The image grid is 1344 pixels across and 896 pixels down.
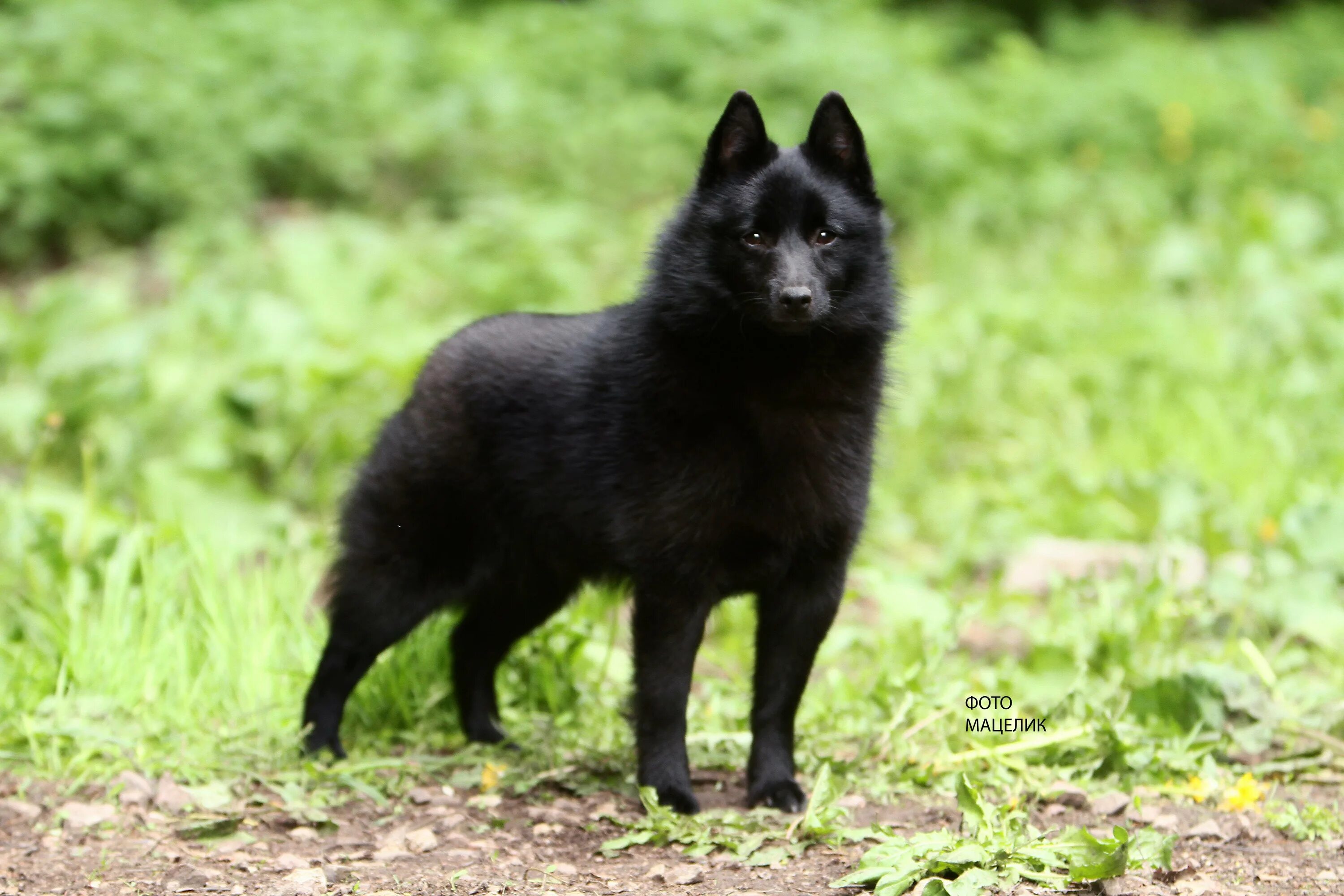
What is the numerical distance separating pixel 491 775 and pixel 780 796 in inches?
29.9

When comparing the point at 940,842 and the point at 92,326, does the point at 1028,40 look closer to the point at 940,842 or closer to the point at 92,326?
the point at 92,326

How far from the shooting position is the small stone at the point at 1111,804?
3.41 meters

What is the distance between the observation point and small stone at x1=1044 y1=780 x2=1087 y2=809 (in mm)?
3461

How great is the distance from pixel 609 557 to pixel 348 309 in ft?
12.0

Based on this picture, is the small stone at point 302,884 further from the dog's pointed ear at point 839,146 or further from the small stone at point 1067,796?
the dog's pointed ear at point 839,146

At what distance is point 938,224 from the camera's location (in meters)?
8.80

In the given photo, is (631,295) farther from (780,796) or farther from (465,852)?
(465,852)

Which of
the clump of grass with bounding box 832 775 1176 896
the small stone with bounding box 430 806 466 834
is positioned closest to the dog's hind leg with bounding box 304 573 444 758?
the small stone with bounding box 430 806 466 834

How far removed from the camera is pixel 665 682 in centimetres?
342

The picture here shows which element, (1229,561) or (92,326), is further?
(92,326)

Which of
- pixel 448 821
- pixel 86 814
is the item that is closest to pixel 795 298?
pixel 448 821

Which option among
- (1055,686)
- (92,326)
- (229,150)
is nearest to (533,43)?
(229,150)

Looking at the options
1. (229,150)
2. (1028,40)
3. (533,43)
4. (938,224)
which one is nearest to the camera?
(229,150)

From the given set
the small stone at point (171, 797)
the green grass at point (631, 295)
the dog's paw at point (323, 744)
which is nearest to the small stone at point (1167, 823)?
the green grass at point (631, 295)
